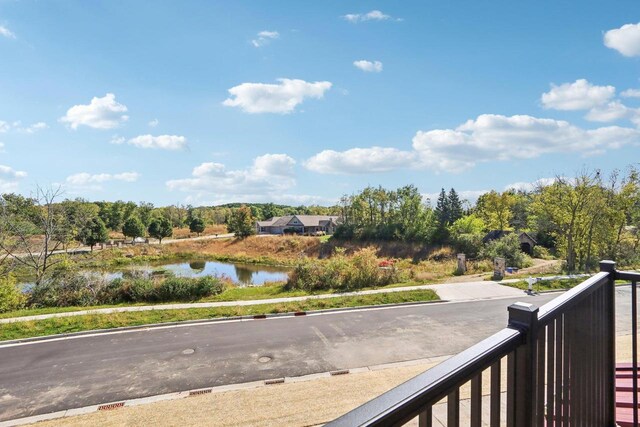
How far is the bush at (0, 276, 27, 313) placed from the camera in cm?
1308

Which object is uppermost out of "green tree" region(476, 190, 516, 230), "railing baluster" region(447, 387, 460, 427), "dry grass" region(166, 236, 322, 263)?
"green tree" region(476, 190, 516, 230)

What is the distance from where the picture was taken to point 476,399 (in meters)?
1.33

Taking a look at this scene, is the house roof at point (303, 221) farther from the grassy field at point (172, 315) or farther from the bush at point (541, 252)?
the grassy field at point (172, 315)

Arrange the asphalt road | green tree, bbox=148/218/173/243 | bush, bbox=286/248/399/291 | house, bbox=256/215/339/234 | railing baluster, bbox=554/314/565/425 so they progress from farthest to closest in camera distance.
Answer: house, bbox=256/215/339/234, green tree, bbox=148/218/173/243, bush, bbox=286/248/399/291, the asphalt road, railing baluster, bbox=554/314/565/425

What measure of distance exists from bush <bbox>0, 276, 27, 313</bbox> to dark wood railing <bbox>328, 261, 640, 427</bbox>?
1746 centimetres

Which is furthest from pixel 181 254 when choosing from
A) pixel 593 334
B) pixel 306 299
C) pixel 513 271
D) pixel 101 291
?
pixel 593 334

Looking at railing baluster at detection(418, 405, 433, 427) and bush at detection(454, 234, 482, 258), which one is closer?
railing baluster at detection(418, 405, 433, 427)

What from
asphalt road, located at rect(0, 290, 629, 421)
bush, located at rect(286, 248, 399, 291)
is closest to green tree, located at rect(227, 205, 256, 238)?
bush, located at rect(286, 248, 399, 291)

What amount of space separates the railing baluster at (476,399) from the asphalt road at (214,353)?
21.6 feet

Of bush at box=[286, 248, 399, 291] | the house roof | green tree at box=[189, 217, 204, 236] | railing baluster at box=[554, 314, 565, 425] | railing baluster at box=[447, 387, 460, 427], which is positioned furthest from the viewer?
the house roof

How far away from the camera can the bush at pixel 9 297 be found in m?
13.1

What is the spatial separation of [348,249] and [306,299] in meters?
24.7

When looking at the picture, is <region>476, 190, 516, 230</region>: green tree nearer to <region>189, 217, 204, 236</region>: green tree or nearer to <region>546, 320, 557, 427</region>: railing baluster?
<region>546, 320, 557, 427</region>: railing baluster

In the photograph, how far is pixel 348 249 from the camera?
37531 mm
